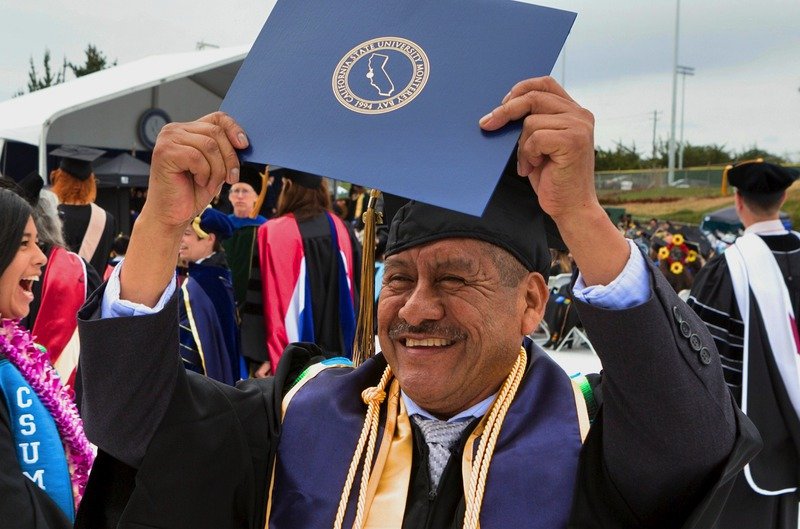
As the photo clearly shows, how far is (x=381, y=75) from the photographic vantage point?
1.49 metres

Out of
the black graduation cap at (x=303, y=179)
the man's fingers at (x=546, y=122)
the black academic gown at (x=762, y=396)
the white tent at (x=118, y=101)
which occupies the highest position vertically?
the white tent at (x=118, y=101)

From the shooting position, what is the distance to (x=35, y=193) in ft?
12.3

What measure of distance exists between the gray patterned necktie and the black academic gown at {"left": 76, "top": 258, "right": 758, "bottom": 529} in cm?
3

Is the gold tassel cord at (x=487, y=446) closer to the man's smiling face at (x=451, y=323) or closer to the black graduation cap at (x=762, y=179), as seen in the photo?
the man's smiling face at (x=451, y=323)

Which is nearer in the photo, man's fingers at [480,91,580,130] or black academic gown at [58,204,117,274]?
man's fingers at [480,91,580,130]

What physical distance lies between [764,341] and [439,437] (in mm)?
2623

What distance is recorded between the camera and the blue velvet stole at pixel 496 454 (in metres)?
1.52

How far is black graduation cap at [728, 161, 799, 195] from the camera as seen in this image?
4.00 metres

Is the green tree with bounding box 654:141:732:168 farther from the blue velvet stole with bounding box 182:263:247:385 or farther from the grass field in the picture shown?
the blue velvet stole with bounding box 182:263:247:385

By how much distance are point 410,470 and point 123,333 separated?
2.14 feet

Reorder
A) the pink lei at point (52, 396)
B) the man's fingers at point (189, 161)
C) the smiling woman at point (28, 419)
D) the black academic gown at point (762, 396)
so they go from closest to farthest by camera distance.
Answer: the man's fingers at point (189, 161) < the smiling woman at point (28, 419) < the pink lei at point (52, 396) < the black academic gown at point (762, 396)

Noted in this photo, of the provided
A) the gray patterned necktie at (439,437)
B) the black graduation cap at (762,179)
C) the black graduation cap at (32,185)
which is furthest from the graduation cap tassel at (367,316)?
the black graduation cap at (762,179)

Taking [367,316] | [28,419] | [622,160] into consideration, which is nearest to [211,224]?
[28,419]

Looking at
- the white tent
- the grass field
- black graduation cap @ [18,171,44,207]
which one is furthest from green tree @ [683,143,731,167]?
black graduation cap @ [18,171,44,207]
